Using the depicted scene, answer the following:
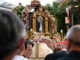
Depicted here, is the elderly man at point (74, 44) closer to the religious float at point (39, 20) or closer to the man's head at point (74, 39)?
the man's head at point (74, 39)

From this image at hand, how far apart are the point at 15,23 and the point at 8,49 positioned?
15 cm

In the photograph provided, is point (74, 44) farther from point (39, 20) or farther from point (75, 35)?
point (39, 20)

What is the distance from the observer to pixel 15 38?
3.39 ft

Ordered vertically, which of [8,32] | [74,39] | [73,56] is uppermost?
[8,32]

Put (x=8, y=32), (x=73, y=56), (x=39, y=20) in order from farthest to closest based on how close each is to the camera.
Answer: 1. (x=39, y=20)
2. (x=73, y=56)
3. (x=8, y=32)

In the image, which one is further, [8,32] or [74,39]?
[74,39]

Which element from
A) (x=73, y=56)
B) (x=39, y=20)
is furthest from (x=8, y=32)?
(x=39, y=20)

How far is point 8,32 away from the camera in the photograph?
3.22 ft

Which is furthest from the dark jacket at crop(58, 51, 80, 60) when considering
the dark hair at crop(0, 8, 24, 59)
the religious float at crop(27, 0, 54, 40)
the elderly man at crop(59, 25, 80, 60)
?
the religious float at crop(27, 0, 54, 40)

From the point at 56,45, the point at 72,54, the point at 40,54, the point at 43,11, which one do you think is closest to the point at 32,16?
the point at 43,11

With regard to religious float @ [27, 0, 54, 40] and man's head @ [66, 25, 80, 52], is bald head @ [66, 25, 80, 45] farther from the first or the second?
religious float @ [27, 0, 54, 40]

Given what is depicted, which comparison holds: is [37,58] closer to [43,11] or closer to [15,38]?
[15,38]

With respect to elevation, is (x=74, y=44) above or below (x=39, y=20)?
above

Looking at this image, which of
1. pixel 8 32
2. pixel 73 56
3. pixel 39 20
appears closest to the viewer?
pixel 8 32
